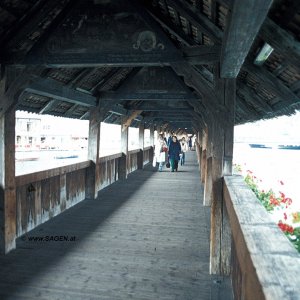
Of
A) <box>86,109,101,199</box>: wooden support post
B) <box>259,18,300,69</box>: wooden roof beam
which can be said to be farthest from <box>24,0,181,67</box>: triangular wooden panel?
<box>86,109,101,199</box>: wooden support post

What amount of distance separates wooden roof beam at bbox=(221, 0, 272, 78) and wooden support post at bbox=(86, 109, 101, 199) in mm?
6626

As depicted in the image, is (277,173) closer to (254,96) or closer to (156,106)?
(156,106)

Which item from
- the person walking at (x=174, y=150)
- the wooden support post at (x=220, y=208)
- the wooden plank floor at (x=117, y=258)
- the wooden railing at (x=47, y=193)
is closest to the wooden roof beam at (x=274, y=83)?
the wooden support post at (x=220, y=208)

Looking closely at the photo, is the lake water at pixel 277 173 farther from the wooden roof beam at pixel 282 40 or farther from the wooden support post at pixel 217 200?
the wooden roof beam at pixel 282 40

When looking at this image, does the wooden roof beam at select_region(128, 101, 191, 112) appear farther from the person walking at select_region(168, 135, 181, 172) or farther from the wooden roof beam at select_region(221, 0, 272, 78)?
the wooden roof beam at select_region(221, 0, 272, 78)

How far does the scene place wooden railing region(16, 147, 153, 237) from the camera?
251 inches

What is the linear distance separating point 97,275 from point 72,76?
4.72m

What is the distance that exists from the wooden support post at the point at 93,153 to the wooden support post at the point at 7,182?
4.23 metres

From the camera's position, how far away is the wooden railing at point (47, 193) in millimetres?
6379

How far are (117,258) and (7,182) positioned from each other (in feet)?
7.45

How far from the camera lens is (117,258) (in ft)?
18.0

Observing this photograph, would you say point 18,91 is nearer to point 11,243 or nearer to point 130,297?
point 11,243

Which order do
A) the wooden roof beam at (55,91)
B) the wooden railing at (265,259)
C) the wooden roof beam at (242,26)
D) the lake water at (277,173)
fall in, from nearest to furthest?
the wooden railing at (265,259)
the wooden roof beam at (242,26)
the wooden roof beam at (55,91)
the lake water at (277,173)

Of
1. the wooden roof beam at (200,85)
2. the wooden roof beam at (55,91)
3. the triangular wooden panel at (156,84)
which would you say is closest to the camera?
the wooden roof beam at (200,85)
